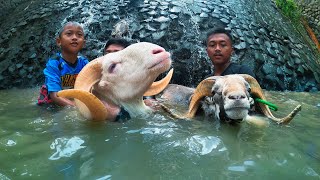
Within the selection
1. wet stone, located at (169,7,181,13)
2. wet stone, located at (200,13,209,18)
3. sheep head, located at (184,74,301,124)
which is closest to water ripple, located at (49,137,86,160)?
sheep head, located at (184,74,301,124)

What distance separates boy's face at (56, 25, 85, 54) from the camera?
5.48m

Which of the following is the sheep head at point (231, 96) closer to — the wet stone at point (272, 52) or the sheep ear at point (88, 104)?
the sheep ear at point (88, 104)

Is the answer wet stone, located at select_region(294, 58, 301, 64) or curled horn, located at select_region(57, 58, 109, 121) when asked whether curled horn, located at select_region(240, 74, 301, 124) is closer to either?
curled horn, located at select_region(57, 58, 109, 121)

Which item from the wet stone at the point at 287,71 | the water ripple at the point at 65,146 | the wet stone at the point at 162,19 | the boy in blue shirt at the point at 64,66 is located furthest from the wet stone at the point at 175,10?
the water ripple at the point at 65,146

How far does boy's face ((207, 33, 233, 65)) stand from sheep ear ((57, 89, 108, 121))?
231 cm

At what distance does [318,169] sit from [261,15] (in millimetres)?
8009

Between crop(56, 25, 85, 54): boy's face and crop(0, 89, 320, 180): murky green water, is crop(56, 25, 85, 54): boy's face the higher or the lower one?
the higher one

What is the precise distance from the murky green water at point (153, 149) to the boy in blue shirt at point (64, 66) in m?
0.75

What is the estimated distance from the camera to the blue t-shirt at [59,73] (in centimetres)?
516

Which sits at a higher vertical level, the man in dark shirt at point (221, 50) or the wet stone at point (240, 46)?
the man in dark shirt at point (221, 50)

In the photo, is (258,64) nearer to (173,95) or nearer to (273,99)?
(273,99)

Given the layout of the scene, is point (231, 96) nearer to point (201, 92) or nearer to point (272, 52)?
point (201, 92)

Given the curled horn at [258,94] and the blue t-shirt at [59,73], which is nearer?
the curled horn at [258,94]

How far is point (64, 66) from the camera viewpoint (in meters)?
5.48
